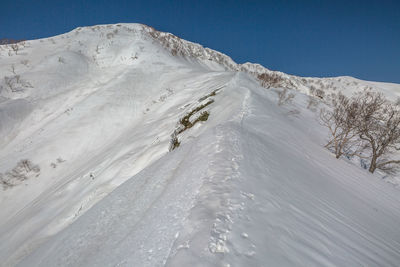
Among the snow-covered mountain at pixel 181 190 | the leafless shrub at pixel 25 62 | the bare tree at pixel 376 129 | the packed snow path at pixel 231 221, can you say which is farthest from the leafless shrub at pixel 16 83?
the bare tree at pixel 376 129

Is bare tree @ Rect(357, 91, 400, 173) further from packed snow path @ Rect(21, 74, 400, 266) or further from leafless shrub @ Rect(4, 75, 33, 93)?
leafless shrub @ Rect(4, 75, 33, 93)

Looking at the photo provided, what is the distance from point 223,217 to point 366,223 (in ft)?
9.29

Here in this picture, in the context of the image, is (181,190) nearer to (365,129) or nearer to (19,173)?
(365,129)

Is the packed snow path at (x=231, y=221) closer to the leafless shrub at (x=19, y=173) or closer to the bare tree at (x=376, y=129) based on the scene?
the bare tree at (x=376, y=129)

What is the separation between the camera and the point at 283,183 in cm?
273

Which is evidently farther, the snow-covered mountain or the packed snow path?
the snow-covered mountain

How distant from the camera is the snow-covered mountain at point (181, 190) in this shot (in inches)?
66.1

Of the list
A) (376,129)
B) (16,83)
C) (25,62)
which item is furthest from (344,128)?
(25,62)

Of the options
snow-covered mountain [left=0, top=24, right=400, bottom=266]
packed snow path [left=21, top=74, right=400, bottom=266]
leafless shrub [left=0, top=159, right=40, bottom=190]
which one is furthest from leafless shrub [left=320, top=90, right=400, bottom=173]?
leafless shrub [left=0, top=159, right=40, bottom=190]

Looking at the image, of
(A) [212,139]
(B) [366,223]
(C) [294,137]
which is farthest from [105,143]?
(B) [366,223]

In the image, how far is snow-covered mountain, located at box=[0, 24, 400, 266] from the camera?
5.51 ft

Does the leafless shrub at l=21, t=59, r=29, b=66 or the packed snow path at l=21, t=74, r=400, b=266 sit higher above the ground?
the packed snow path at l=21, t=74, r=400, b=266

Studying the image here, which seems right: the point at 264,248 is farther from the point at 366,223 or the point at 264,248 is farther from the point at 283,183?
the point at 366,223

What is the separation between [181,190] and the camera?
2412mm
